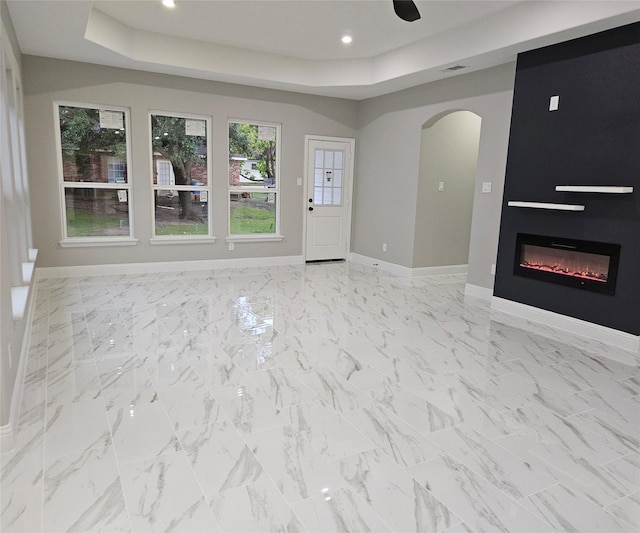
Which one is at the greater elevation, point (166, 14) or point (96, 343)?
point (166, 14)

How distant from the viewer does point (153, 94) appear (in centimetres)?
610

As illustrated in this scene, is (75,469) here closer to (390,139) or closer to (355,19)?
(355,19)

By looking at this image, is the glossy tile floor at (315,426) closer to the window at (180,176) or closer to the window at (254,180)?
the window at (180,176)

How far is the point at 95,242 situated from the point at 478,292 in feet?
16.7

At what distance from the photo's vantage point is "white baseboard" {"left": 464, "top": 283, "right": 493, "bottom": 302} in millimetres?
5520

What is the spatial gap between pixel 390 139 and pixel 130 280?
4.34 metres

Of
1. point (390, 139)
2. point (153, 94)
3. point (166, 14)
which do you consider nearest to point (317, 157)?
point (390, 139)

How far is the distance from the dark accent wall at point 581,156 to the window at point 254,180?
366cm

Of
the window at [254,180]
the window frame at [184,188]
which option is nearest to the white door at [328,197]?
the window at [254,180]

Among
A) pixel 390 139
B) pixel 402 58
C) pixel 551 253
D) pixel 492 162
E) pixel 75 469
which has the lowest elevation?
pixel 75 469

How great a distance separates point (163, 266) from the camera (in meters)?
6.52

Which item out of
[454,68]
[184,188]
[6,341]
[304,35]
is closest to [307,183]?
[184,188]

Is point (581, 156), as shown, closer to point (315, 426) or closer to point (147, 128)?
point (315, 426)

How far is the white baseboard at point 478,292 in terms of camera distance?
18.1 feet
